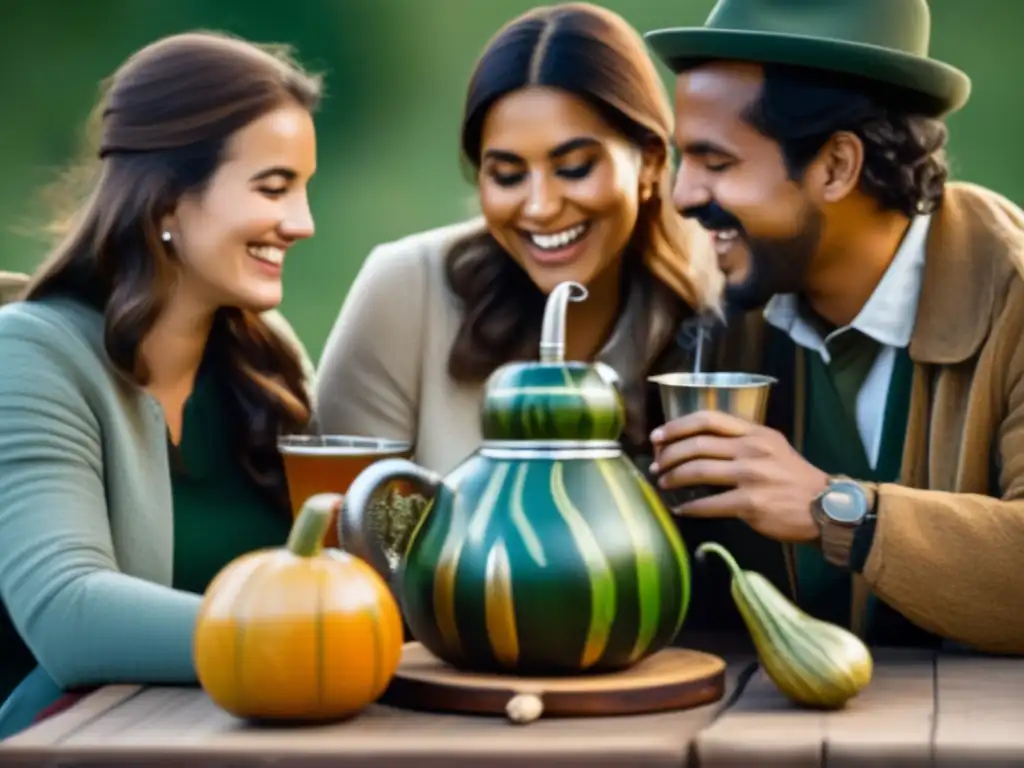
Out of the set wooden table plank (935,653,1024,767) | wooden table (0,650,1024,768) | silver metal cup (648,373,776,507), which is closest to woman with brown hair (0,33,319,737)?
wooden table (0,650,1024,768)

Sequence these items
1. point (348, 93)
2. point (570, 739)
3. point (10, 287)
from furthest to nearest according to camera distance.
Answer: point (348, 93) < point (10, 287) < point (570, 739)

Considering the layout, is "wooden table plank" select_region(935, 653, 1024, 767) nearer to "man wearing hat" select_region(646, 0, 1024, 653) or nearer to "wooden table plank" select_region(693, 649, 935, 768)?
"wooden table plank" select_region(693, 649, 935, 768)

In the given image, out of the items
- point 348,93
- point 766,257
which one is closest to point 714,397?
point 766,257

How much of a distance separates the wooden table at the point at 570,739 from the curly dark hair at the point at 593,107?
0.73 m

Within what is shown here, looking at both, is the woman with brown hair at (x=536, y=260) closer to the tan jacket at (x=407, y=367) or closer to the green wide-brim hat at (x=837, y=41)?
the tan jacket at (x=407, y=367)

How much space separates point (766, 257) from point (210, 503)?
75cm

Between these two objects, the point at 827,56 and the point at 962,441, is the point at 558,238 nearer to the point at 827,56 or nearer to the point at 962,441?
the point at 827,56

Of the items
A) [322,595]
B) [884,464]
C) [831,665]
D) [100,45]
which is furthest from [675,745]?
[100,45]

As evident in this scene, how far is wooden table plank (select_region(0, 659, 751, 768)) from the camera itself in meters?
1.81

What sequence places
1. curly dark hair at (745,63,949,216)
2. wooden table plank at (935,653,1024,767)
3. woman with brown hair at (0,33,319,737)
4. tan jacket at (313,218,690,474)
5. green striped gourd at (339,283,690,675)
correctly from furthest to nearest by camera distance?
tan jacket at (313,218,690,474) < curly dark hair at (745,63,949,216) < woman with brown hair at (0,33,319,737) < green striped gourd at (339,283,690,675) < wooden table plank at (935,653,1024,767)

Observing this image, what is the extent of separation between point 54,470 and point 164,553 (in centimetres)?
22

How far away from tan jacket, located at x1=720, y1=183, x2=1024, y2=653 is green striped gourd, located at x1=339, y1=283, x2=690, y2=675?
1.23 feet

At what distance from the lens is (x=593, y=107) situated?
99.1 inches

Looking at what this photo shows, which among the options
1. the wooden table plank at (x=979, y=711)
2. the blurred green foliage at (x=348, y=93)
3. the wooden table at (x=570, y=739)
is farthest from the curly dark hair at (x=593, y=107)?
the blurred green foliage at (x=348, y=93)
